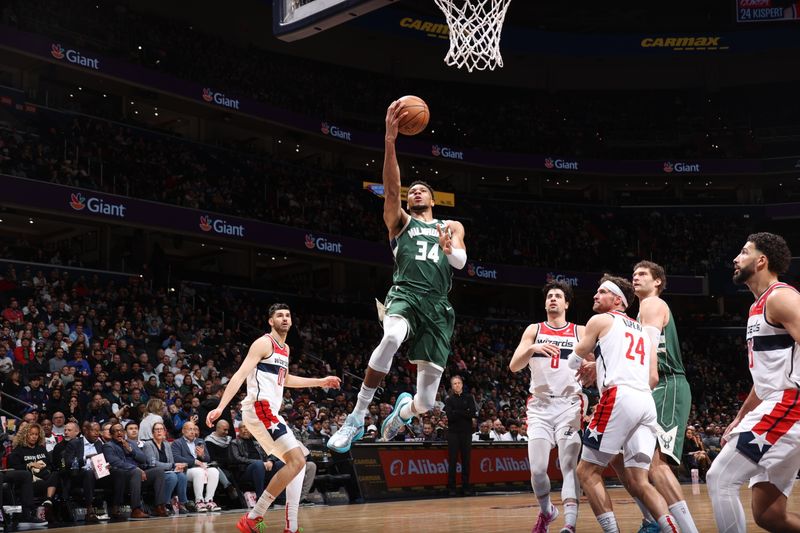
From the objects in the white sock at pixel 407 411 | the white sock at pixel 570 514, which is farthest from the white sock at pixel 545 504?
the white sock at pixel 407 411

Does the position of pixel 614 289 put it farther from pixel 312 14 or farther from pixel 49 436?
pixel 49 436

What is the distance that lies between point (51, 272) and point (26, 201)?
194 centimetres

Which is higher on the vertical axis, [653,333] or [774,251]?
[774,251]

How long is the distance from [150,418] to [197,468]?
4.02ft

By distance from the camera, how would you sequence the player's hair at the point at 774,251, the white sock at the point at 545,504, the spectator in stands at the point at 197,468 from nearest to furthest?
the player's hair at the point at 774,251 < the white sock at the point at 545,504 < the spectator in stands at the point at 197,468

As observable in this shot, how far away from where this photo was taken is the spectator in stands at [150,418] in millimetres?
14208

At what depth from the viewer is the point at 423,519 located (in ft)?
36.8

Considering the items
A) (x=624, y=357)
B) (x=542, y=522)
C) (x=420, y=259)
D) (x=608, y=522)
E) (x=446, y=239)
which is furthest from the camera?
(x=542, y=522)

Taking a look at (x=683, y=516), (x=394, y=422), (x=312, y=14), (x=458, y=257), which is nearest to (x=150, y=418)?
(x=394, y=422)

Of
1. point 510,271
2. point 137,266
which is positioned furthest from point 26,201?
point 510,271

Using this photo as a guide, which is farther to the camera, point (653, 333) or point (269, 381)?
point (269, 381)

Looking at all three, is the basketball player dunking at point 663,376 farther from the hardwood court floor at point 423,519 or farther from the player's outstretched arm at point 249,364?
the player's outstretched arm at point 249,364

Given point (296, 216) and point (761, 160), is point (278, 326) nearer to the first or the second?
point (296, 216)

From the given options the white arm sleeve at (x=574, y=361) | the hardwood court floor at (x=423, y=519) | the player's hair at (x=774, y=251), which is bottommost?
the hardwood court floor at (x=423, y=519)
